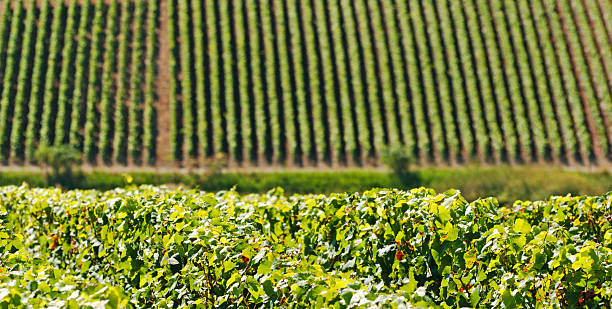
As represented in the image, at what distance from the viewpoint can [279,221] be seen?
10359 mm

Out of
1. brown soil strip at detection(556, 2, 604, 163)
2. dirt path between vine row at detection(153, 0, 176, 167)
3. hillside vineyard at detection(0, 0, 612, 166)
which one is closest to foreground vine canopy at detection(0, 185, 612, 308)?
dirt path between vine row at detection(153, 0, 176, 167)

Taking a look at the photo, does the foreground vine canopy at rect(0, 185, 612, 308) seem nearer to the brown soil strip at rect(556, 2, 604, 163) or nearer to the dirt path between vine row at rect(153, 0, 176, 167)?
the dirt path between vine row at rect(153, 0, 176, 167)

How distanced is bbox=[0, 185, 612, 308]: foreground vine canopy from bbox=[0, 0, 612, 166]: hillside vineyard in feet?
51.1

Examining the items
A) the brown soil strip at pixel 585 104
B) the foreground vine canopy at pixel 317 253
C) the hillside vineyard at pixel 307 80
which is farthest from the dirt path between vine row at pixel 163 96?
the brown soil strip at pixel 585 104

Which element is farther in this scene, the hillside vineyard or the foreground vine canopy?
the hillside vineyard

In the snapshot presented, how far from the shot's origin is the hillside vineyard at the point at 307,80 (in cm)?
2614

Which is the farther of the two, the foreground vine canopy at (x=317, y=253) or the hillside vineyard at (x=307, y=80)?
the hillside vineyard at (x=307, y=80)

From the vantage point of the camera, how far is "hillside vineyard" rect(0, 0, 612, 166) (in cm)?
2614

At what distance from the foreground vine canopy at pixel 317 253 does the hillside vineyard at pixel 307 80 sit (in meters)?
15.6

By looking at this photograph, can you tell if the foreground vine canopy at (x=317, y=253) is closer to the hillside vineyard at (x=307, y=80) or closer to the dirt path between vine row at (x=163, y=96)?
the dirt path between vine row at (x=163, y=96)

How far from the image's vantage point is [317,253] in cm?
961

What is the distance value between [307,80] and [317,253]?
19.5 m

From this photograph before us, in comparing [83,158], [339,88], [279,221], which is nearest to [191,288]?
[279,221]

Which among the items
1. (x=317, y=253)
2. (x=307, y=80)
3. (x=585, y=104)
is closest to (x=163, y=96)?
(x=307, y=80)
